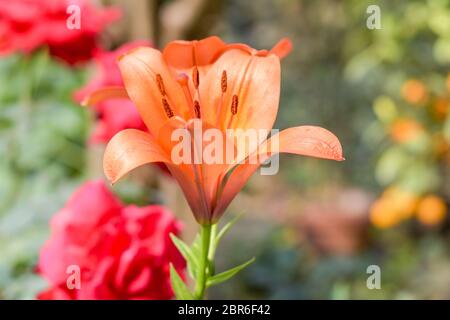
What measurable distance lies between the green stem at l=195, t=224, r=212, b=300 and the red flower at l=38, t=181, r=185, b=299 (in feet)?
0.30

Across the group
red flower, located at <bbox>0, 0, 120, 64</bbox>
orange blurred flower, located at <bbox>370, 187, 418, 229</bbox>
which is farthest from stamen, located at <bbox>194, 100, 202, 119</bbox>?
orange blurred flower, located at <bbox>370, 187, 418, 229</bbox>

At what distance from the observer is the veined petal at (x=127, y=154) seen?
0.45 m

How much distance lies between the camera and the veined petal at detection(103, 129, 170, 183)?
1.47ft

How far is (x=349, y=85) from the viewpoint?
3379 mm

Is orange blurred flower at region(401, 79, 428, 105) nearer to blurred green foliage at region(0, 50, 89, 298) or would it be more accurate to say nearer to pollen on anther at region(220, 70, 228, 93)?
blurred green foliage at region(0, 50, 89, 298)

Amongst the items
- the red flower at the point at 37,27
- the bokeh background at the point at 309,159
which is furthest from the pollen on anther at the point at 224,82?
the red flower at the point at 37,27

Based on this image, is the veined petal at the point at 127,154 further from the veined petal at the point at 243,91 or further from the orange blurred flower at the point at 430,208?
the orange blurred flower at the point at 430,208

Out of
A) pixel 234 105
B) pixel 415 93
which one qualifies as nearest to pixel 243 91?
pixel 234 105

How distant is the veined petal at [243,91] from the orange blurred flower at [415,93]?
171 cm

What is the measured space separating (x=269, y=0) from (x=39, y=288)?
3.25 meters

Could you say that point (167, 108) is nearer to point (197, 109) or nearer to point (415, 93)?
point (197, 109)

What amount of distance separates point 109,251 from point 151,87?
Answer: 18 cm

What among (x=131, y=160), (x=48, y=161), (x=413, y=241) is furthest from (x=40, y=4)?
(x=413, y=241)

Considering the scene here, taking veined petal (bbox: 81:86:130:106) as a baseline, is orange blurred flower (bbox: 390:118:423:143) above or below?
above
